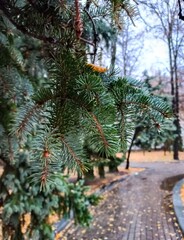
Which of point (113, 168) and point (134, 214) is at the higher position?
point (113, 168)

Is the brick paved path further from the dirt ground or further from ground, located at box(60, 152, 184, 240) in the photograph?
the dirt ground

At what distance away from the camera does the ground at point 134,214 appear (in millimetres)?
4754

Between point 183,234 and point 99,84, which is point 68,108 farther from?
point 183,234

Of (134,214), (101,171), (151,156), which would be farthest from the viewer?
(151,156)

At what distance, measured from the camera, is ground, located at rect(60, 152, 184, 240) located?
187 inches

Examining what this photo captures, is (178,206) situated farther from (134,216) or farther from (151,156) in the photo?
(151,156)

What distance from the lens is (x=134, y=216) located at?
5.80 metres

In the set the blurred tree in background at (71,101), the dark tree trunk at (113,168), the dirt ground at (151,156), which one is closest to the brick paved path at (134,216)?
Answer: the dark tree trunk at (113,168)

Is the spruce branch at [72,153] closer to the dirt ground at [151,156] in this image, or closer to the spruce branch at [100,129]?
the spruce branch at [100,129]

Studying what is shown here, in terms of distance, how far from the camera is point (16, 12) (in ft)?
2.77

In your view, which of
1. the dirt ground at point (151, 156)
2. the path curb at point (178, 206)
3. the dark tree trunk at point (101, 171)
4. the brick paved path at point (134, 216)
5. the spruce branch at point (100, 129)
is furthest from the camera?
the dirt ground at point (151, 156)

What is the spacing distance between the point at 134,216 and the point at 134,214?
15 centimetres

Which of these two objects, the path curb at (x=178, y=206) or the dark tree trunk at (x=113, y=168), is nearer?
the path curb at (x=178, y=206)

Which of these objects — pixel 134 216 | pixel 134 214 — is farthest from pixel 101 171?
pixel 134 216
